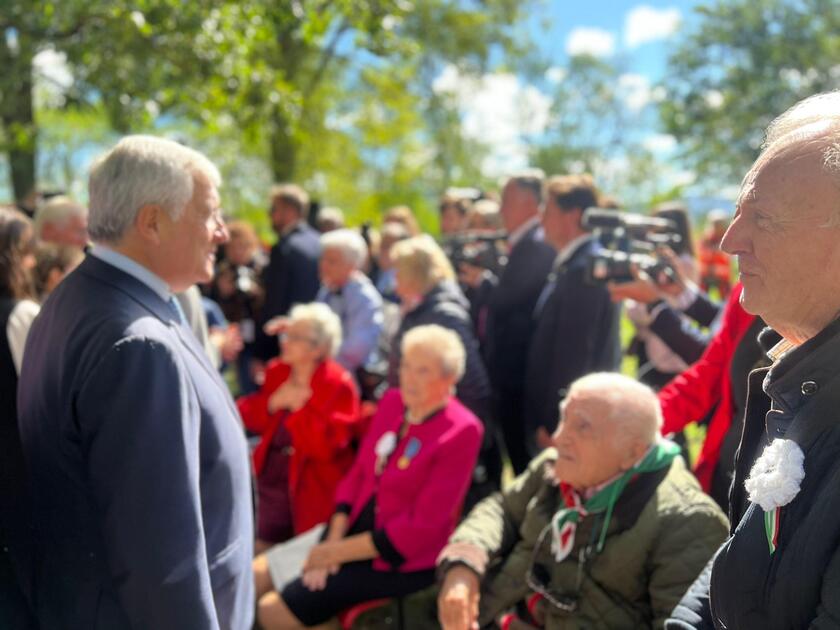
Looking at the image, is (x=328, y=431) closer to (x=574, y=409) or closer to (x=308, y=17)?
(x=574, y=409)

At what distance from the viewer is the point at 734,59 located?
25547 mm

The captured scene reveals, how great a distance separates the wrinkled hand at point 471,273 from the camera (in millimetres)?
5137

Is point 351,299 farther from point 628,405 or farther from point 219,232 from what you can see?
point 219,232

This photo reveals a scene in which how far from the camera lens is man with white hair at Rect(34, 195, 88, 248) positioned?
4.06 meters

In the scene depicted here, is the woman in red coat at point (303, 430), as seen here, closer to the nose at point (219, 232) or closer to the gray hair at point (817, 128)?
the nose at point (219, 232)

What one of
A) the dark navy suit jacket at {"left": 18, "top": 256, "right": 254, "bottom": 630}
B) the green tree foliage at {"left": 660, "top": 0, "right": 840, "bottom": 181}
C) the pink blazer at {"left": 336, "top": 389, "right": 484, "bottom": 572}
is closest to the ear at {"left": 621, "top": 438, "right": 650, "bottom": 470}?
the pink blazer at {"left": 336, "top": 389, "right": 484, "bottom": 572}

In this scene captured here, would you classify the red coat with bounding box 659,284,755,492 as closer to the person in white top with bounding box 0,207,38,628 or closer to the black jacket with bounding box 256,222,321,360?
the person in white top with bounding box 0,207,38,628

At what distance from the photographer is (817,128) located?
49.8 inches

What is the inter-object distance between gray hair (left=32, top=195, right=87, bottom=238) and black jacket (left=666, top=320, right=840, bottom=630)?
3632 millimetres

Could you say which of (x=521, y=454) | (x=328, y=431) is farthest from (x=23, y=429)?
(x=521, y=454)

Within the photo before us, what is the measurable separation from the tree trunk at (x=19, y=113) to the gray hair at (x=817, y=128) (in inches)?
316

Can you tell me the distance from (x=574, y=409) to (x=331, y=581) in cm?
132

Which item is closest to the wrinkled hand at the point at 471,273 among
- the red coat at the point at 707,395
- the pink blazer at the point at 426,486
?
the pink blazer at the point at 426,486

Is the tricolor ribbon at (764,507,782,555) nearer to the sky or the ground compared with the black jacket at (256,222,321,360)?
nearer to the sky
